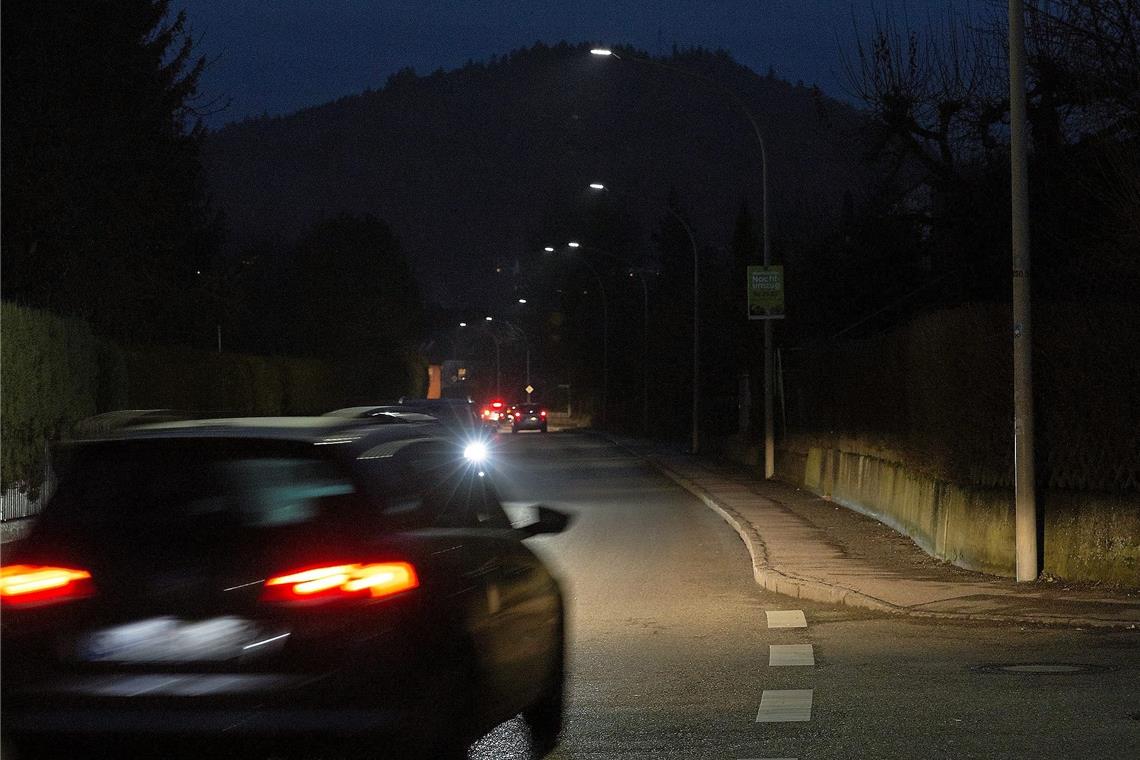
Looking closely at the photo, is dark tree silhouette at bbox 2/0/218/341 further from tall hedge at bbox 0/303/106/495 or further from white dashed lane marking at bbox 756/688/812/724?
white dashed lane marking at bbox 756/688/812/724

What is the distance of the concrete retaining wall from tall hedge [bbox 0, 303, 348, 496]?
6728mm

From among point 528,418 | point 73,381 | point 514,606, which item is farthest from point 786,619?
point 528,418

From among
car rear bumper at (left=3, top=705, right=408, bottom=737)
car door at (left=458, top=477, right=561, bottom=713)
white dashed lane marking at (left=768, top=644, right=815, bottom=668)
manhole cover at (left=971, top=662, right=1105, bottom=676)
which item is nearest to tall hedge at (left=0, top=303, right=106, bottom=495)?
white dashed lane marking at (left=768, top=644, right=815, bottom=668)

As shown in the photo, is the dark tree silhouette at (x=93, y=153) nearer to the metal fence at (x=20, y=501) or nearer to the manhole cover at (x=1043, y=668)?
the metal fence at (x=20, y=501)

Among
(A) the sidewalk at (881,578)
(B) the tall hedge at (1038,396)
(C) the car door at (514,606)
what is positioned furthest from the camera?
(B) the tall hedge at (1038,396)

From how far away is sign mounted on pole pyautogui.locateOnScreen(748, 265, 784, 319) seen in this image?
2916 cm

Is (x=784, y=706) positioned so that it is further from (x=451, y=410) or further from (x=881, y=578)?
(x=451, y=410)

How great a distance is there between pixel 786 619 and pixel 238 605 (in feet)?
23.6

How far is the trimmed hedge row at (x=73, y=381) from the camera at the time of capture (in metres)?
22.0

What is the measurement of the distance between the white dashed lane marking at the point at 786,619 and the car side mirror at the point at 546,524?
3.56m

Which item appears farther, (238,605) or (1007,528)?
(1007,528)

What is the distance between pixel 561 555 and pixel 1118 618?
23.9ft

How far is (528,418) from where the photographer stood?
71250 millimetres

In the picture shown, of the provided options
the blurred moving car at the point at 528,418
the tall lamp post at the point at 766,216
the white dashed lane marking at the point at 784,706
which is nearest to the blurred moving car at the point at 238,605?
the white dashed lane marking at the point at 784,706
